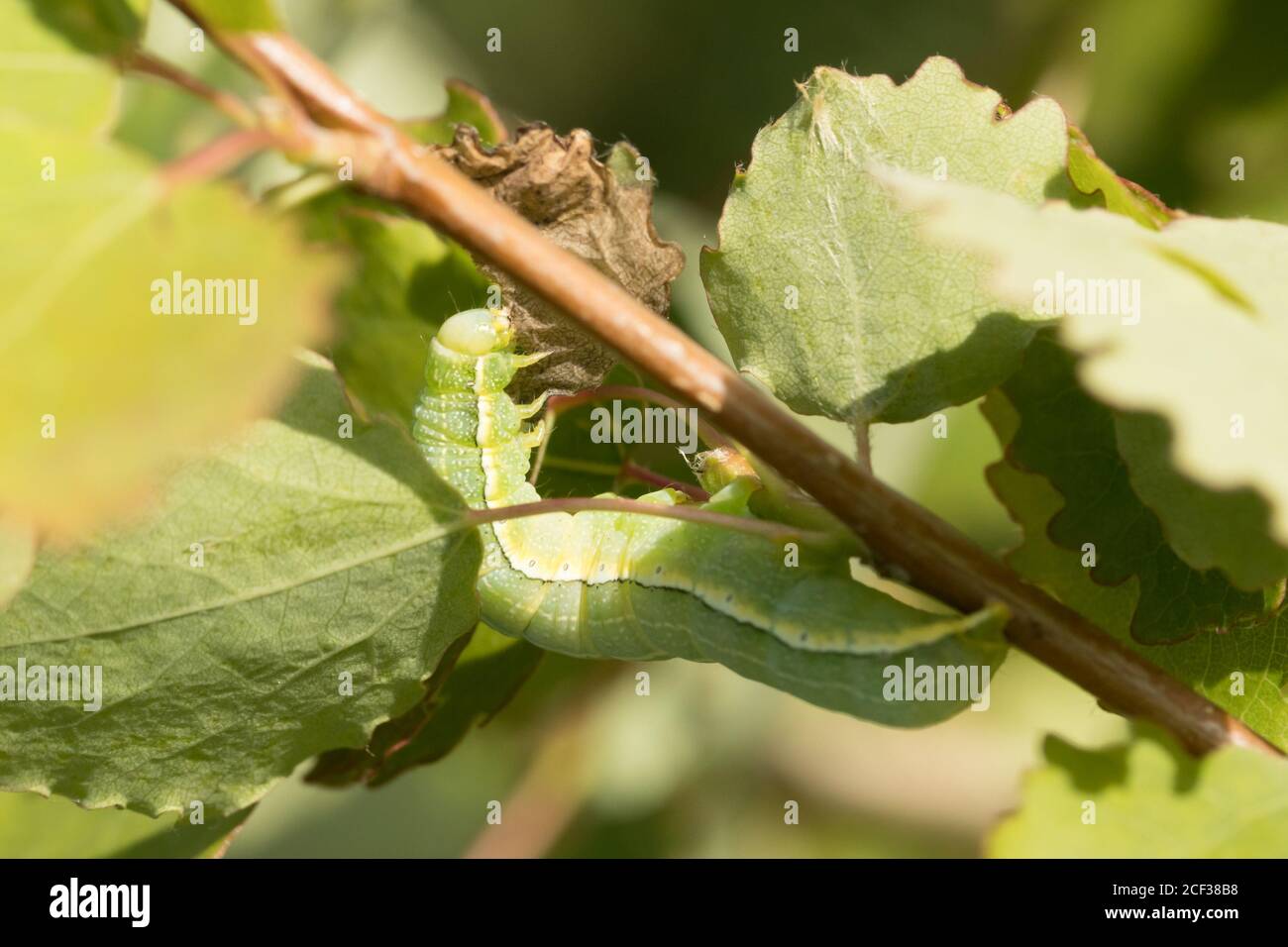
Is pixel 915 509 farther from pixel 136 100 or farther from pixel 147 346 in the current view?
pixel 136 100

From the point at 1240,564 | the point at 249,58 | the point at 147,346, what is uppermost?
the point at 249,58

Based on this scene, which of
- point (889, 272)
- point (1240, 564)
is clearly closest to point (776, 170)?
point (889, 272)

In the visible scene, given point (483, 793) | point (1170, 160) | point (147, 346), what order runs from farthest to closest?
1. point (483, 793)
2. point (1170, 160)
3. point (147, 346)

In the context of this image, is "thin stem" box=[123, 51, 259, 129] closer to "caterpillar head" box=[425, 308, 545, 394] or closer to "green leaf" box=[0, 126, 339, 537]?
"green leaf" box=[0, 126, 339, 537]

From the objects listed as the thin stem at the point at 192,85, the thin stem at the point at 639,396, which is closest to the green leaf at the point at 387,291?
the thin stem at the point at 639,396

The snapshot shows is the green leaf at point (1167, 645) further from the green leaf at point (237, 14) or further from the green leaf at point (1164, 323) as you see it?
the green leaf at point (237, 14)

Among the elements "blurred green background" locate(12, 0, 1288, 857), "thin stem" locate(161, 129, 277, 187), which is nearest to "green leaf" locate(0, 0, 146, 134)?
"thin stem" locate(161, 129, 277, 187)

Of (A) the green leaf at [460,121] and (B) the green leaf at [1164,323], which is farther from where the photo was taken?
(A) the green leaf at [460,121]

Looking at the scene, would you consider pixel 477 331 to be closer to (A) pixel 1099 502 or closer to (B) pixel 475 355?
(B) pixel 475 355
